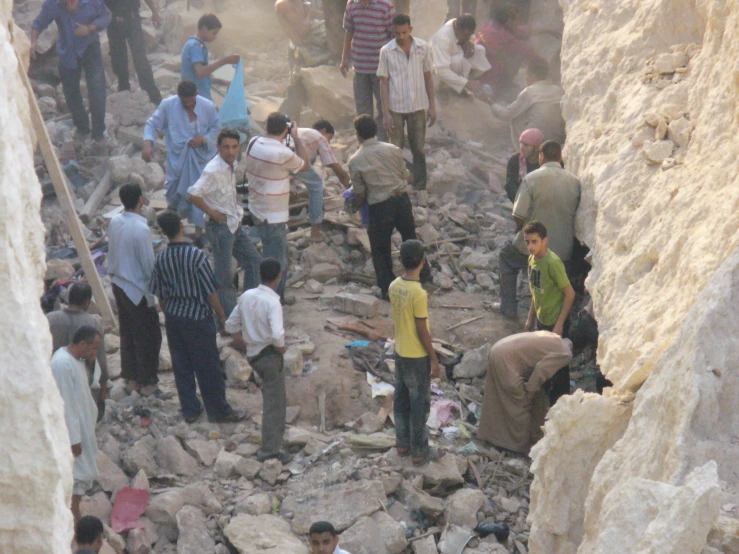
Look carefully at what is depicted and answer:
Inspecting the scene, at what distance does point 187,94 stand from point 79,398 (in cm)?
379

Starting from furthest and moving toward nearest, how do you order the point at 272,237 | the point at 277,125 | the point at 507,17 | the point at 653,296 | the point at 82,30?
1. the point at 507,17
2. the point at 82,30
3. the point at 272,237
4. the point at 277,125
5. the point at 653,296

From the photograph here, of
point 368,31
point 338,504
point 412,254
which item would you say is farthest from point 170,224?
point 368,31

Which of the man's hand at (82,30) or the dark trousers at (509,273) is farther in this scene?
the man's hand at (82,30)

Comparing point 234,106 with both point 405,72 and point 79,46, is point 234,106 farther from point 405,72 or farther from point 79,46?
point 79,46

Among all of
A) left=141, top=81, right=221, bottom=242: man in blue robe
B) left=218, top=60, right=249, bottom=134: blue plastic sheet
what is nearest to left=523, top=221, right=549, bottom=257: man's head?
left=141, top=81, right=221, bottom=242: man in blue robe

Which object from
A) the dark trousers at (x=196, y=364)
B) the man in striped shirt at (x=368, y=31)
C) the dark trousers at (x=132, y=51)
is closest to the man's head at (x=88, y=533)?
the dark trousers at (x=196, y=364)

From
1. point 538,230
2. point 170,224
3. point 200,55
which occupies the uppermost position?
point 200,55

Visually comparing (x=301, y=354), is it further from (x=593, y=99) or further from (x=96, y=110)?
(x=96, y=110)

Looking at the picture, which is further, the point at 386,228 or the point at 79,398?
the point at 386,228

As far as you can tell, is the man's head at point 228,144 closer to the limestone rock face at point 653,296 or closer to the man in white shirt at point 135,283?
the man in white shirt at point 135,283

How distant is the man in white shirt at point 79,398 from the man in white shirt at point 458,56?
6.97 meters

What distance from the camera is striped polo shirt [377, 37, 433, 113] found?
9805 mm

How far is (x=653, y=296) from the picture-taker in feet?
15.8

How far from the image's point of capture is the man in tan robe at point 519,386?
→ 6809 mm
